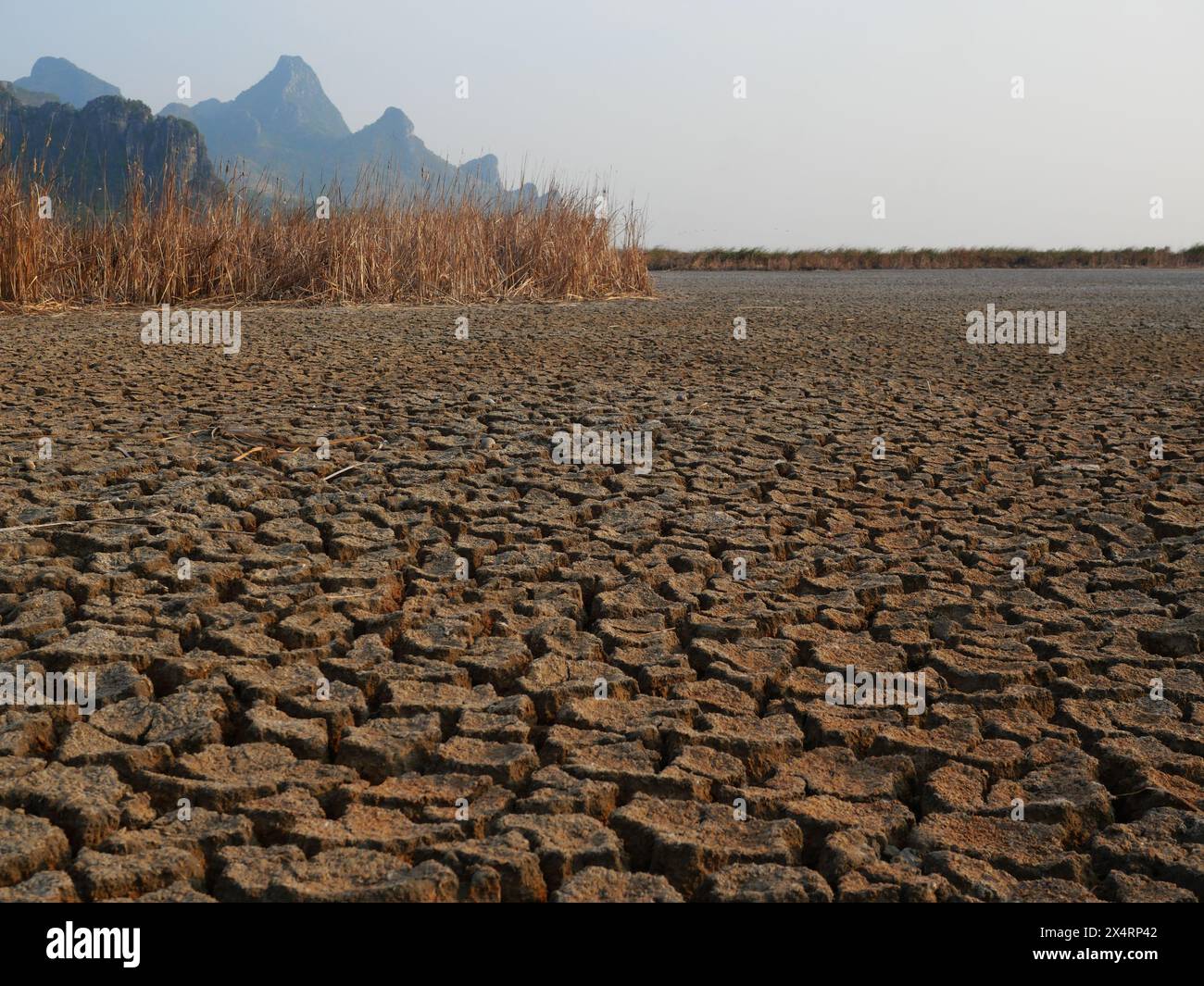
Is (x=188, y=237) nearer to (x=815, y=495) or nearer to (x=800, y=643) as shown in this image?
(x=815, y=495)

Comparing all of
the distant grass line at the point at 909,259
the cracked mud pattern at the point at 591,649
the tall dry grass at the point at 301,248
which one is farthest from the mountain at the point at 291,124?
the cracked mud pattern at the point at 591,649

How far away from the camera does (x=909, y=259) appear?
19.2 metres

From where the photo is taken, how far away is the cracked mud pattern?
1.39 metres

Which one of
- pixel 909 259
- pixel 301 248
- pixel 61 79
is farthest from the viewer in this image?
pixel 61 79

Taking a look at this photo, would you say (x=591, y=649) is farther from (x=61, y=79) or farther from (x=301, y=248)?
(x=61, y=79)

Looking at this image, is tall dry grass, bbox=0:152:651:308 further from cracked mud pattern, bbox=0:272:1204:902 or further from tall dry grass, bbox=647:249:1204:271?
tall dry grass, bbox=647:249:1204:271

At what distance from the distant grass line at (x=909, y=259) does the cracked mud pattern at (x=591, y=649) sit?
14.4 meters

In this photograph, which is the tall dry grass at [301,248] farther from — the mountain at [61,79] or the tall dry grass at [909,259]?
the mountain at [61,79]

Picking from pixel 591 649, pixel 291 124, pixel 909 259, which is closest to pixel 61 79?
pixel 291 124

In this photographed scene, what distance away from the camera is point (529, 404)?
4094mm

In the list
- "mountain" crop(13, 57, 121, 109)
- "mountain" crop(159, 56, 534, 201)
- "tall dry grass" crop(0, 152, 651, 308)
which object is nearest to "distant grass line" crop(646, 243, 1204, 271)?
"tall dry grass" crop(0, 152, 651, 308)

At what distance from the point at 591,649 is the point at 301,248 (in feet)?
21.5

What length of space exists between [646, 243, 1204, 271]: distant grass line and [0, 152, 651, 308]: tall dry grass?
833 centimetres
